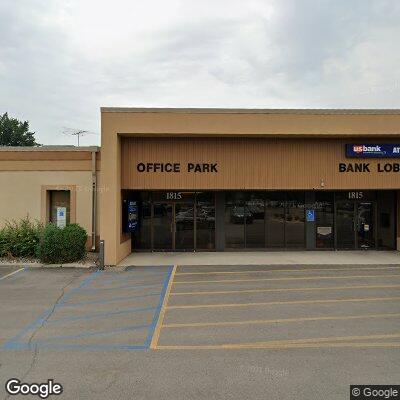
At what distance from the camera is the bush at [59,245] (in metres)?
13.1

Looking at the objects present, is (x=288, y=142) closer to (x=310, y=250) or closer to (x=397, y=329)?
(x=310, y=250)

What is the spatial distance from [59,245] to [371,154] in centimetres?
1259

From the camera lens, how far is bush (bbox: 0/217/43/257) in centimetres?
1394

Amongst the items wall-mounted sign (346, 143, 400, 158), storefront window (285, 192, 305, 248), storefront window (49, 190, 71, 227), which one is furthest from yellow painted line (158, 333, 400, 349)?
storefront window (49, 190, 71, 227)

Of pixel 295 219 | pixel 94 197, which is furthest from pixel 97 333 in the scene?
pixel 295 219

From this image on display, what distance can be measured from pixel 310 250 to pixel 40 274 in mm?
11332

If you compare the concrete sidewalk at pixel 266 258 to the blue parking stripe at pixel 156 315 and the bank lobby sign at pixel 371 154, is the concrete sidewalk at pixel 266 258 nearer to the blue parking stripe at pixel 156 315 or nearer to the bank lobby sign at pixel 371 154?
the blue parking stripe at pixel 156 315

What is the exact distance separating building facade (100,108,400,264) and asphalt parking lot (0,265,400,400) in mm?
4749

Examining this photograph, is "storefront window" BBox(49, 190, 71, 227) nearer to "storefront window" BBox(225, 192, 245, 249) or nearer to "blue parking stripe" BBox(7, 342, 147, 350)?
"storefront window" BBox(225, 192, 245, 249)

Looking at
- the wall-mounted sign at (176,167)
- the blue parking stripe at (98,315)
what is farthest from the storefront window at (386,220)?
the blue parking stripe at (98,315)

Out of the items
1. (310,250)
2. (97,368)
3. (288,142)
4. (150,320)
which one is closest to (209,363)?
(97,368)

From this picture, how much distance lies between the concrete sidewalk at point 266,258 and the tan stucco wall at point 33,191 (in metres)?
3.12

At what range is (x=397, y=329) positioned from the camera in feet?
22.0

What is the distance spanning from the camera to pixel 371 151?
1488 centimetres
